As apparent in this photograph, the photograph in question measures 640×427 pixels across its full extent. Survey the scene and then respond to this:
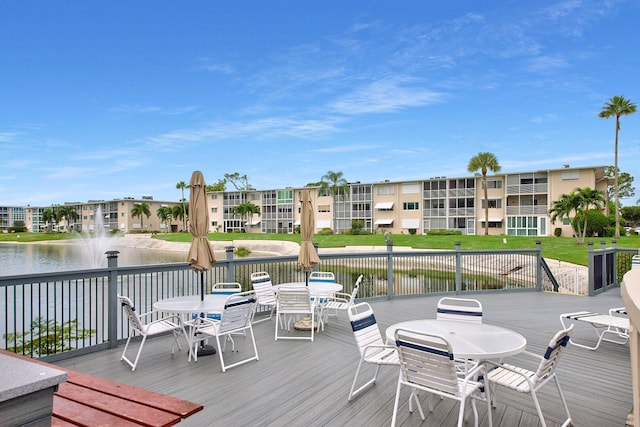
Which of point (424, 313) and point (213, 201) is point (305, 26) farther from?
point (213, 201)

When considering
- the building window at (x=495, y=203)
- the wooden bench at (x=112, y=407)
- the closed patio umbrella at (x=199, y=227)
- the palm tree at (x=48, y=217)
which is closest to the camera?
the wooden bench at (x=112, y=407)

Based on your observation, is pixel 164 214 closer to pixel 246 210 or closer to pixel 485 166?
pixel 246 210

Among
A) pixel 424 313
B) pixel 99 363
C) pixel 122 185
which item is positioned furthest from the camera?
pixel 122 185

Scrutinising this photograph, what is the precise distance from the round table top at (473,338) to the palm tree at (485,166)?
4195 cm

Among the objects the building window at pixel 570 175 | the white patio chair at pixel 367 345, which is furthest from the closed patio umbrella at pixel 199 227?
the building window at pixel 570 175

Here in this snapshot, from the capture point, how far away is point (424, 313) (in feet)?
27.1

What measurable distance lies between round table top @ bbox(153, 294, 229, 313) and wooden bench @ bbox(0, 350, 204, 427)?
7.62 ft

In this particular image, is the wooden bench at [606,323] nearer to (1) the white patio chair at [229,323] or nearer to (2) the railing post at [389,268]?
(2) the railing post at [389,268]

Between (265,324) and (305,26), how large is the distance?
1842 centimetres

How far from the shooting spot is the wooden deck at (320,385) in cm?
372

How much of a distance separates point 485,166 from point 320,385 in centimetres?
4279

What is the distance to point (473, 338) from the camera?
12.7 ft

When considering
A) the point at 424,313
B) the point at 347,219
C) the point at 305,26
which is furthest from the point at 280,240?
the point at 424,313

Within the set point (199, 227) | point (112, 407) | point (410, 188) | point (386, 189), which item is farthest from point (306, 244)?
point (386, 189)
